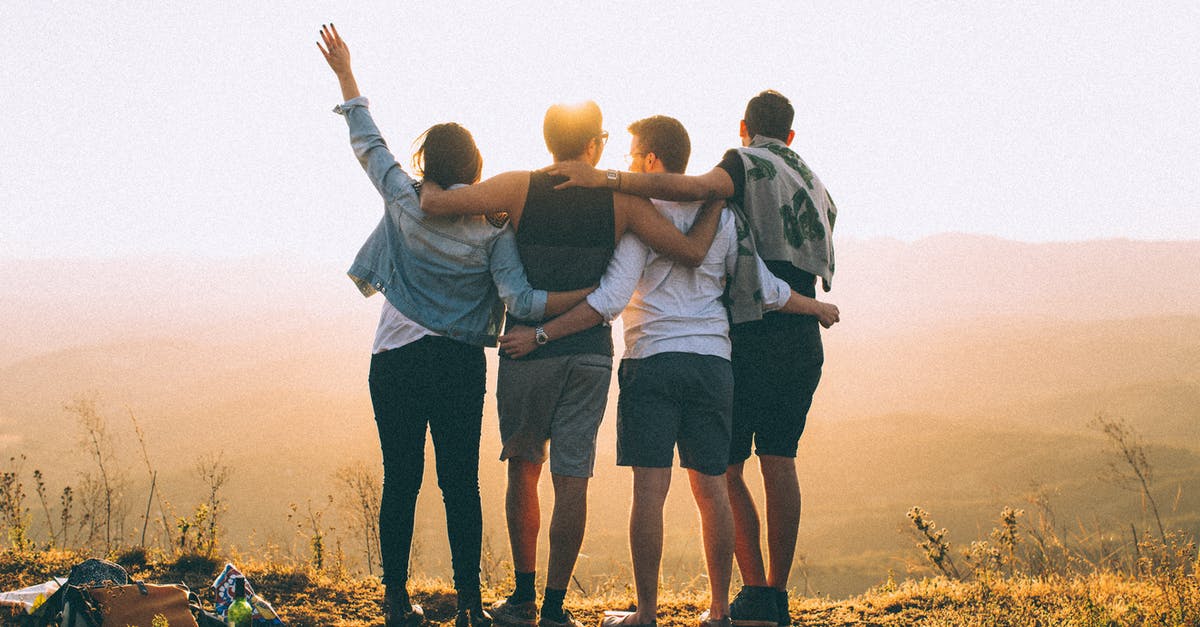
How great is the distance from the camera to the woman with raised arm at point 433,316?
343 centimetres

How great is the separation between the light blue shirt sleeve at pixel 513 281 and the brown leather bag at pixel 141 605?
1693 mm

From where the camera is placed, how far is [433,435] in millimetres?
3539

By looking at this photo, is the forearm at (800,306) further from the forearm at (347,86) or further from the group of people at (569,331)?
the forearm at (347,86)

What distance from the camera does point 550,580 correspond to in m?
3.48

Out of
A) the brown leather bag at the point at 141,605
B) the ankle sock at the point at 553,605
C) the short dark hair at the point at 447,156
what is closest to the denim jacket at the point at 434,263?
the short dark hair at the point at 447,156

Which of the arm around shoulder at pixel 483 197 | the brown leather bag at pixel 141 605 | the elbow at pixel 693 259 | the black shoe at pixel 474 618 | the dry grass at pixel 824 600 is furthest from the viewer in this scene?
the dry grass at pixel 824 600

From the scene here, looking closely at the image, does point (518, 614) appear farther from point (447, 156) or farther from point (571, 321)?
point (447, 156)

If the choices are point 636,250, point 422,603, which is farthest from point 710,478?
point 422,603

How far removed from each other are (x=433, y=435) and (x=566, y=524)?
0.65 m

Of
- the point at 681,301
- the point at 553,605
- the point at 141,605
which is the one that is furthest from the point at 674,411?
the point at 141,605

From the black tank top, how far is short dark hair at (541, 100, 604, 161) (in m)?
0.12

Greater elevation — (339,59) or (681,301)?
(339,59)

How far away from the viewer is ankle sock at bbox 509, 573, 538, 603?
3.57 meters

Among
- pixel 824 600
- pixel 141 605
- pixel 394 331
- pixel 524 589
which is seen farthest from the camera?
pixel 824 600
